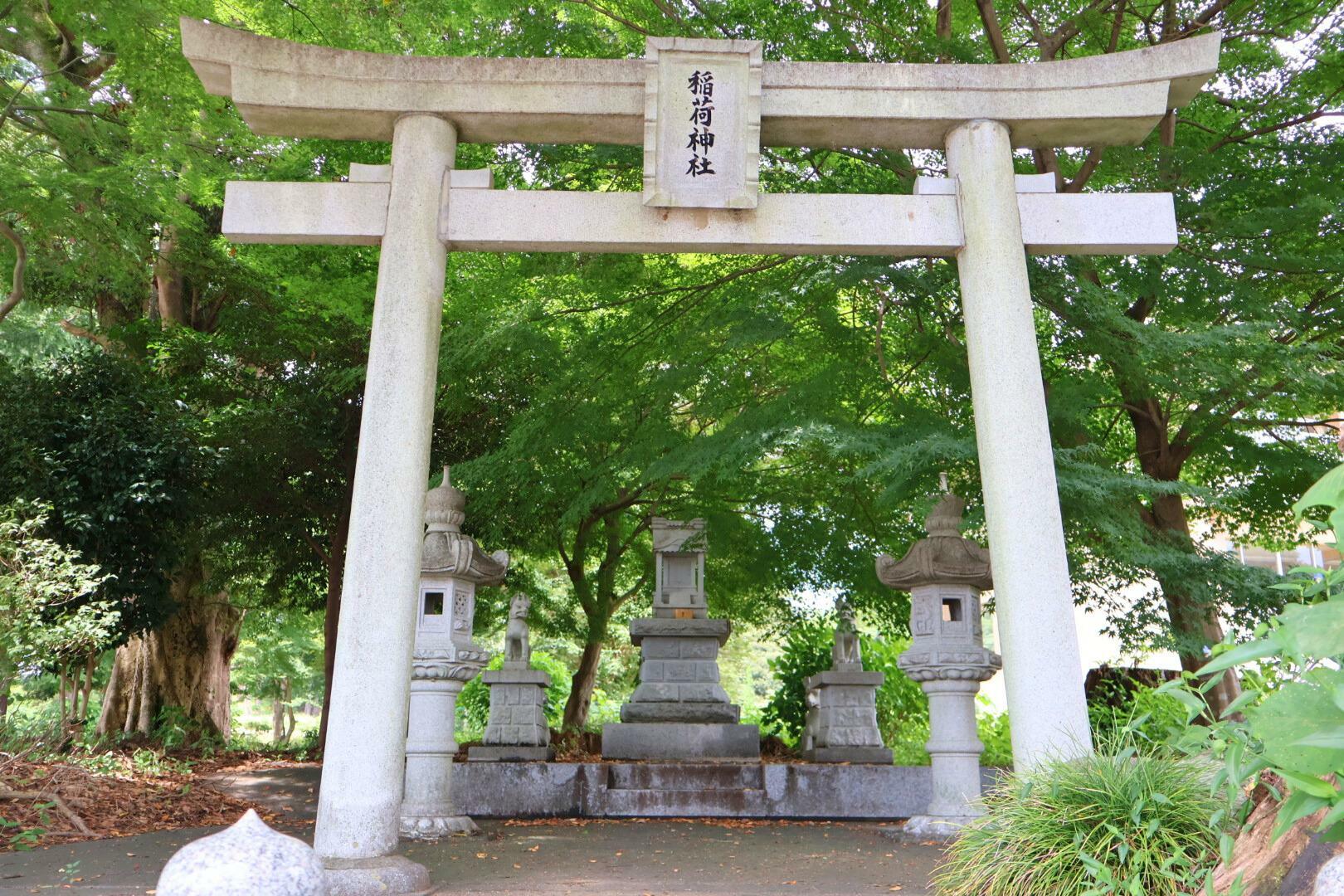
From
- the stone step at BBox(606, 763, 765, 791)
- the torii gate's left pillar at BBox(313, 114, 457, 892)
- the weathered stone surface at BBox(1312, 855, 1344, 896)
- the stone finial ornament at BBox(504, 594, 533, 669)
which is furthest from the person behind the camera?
the stone finial ornament at BBox(504, 594, 533, 669)

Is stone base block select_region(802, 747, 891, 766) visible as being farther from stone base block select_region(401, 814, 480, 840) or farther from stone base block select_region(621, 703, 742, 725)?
stone base block select_region(401, 814, 480, 840)

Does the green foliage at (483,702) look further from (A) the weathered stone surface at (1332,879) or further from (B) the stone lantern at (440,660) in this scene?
(A) the weathered stone surface at (1332,879)

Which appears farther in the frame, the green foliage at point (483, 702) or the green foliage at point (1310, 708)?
the green foliage at point (483, 702)

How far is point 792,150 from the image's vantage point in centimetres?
923

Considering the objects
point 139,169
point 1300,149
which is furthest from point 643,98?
point 1300,149

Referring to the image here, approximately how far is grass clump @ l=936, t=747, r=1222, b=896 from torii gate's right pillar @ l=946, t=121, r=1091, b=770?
87cm

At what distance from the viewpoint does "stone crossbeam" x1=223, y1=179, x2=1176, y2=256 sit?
5.73 meters

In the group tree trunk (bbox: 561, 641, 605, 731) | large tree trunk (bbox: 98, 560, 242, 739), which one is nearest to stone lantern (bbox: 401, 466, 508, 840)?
tree trunk (bbox: 561, 641, 605, 731)

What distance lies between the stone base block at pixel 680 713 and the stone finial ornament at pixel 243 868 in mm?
7386

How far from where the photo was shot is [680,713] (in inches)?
422

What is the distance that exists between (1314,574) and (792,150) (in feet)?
24.2

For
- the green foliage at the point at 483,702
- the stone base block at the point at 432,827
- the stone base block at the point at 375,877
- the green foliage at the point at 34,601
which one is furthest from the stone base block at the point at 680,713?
the stone base block at the point at 375,877

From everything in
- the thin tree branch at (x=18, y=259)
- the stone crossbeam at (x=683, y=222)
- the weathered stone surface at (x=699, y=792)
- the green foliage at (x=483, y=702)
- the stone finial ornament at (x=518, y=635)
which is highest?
Answer: the thin tree branch at (x=18, y=259)

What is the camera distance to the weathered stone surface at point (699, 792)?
28.7 ft
